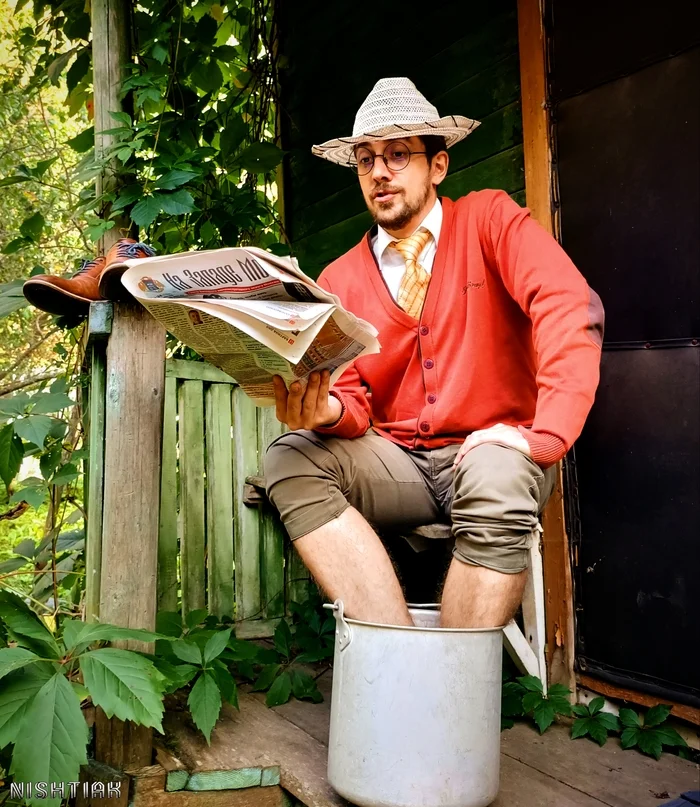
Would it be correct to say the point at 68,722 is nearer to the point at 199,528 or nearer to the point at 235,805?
the point at 235,805

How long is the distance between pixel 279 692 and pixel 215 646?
14.3 inches

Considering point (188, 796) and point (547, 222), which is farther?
point (547, 222)

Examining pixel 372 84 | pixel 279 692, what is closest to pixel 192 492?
pixel 279 692

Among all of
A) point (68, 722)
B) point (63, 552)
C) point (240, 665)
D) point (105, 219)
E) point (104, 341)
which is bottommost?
point (240, 665)

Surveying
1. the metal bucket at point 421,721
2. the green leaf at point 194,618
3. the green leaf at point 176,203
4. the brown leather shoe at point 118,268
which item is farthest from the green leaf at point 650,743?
the green leaf at point 176,203

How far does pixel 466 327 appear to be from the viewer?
6.49 ft

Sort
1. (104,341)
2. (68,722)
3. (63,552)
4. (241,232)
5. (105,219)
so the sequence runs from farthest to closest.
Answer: (241,232)
(63,552)
(105,219)
(104,341)
(68,722)

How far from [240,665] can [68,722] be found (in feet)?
3.18

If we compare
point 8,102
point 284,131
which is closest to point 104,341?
point 284,131

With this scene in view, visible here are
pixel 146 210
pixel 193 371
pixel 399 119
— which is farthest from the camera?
pixel 193 371

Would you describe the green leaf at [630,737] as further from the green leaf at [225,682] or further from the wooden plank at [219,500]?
Answer: the wooden plank at [219,500]

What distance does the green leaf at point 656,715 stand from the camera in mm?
1885

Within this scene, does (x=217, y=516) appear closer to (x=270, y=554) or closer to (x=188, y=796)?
(x=270, y=554)

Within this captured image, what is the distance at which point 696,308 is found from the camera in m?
1.90
